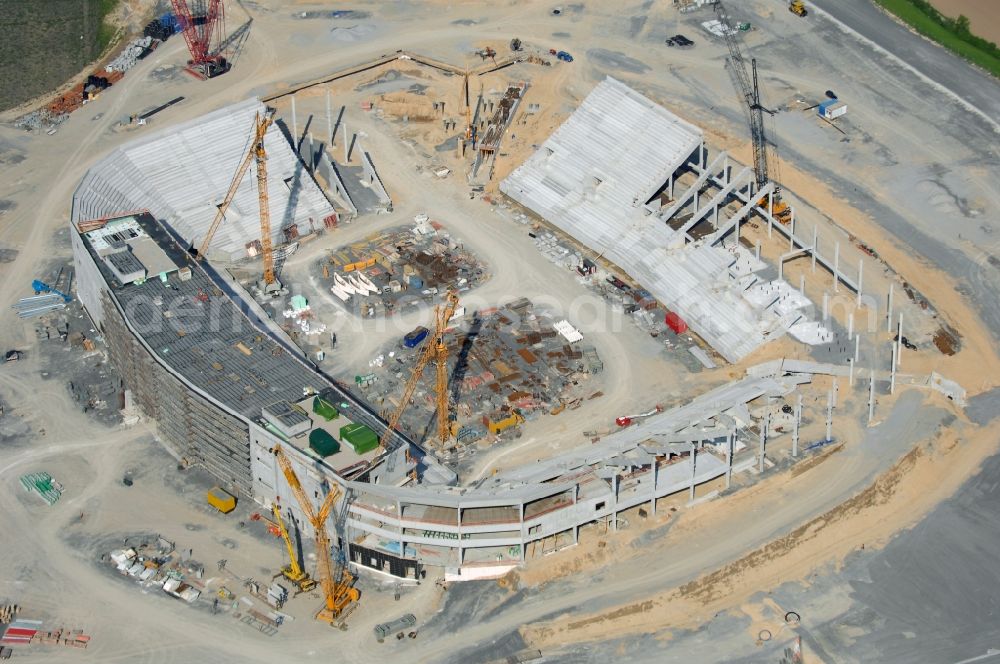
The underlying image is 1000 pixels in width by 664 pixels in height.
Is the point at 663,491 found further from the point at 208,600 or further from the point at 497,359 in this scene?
the point at 208,600

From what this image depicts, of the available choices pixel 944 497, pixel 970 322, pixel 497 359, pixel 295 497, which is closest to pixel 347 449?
pixel 295 497

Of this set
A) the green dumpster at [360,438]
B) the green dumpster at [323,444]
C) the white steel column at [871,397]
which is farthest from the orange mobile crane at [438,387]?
the white steel column at [871,397]

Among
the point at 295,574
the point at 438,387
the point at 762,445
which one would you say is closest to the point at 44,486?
the point at 295,574

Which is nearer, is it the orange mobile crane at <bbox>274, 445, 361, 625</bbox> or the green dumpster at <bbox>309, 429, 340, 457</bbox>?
the orange mobile crane at <bbox>274, 445, 361, 625</bbox>

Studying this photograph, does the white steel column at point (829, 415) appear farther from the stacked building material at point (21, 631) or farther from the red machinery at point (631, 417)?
the stacked building material at point (21, 631)

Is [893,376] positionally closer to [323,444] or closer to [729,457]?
[729,457]

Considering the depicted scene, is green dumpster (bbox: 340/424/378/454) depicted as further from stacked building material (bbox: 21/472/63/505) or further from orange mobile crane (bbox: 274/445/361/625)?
stacked building material (bbox: 21/472/63/505)

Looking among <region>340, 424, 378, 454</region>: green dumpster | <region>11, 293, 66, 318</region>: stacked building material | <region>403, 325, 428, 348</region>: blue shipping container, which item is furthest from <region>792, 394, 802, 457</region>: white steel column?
<region>11, 293, 66, 318</region>: stacked building material
